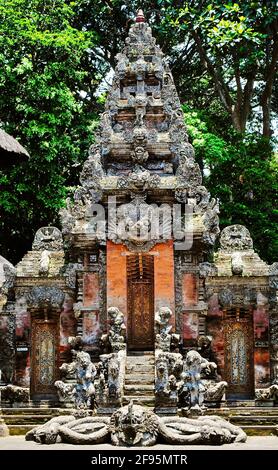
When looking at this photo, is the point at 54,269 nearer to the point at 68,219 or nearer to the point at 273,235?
the point at 68,219

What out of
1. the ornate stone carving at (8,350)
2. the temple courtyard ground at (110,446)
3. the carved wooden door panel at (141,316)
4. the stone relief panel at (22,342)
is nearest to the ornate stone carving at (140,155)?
the carved wooden door panel at (141,316)

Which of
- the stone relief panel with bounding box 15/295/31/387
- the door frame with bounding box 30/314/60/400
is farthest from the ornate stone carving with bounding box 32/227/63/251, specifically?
the door frame with bounding box 30/314/60/400

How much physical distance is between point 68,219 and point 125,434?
24.8ft

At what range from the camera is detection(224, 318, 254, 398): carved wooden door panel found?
62.0 feet

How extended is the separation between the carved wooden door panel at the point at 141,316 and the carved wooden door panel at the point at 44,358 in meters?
1.97

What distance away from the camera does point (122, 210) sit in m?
18.5

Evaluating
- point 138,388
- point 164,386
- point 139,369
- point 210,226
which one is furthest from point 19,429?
point 210,226

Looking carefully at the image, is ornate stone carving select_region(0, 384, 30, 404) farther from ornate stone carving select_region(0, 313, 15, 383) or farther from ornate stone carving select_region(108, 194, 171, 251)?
ornate stone carving select_region(108, 194, 171, 251)

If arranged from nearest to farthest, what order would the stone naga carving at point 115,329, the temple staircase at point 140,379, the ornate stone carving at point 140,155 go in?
1. the temple staircase at point 140,379
2. the stone naga carving at point 115,329
3. the ornate stone carving at point 140,155

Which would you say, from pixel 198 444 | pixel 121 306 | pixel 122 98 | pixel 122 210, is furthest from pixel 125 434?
pixel 122 98

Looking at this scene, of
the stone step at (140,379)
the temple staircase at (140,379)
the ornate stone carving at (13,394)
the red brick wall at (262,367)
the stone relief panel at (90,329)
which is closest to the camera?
the temple staircase at (140,379)

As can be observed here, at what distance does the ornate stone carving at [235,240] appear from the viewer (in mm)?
19781

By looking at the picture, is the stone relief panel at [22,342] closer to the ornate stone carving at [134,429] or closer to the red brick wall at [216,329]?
the red brick wall at [216,329]
